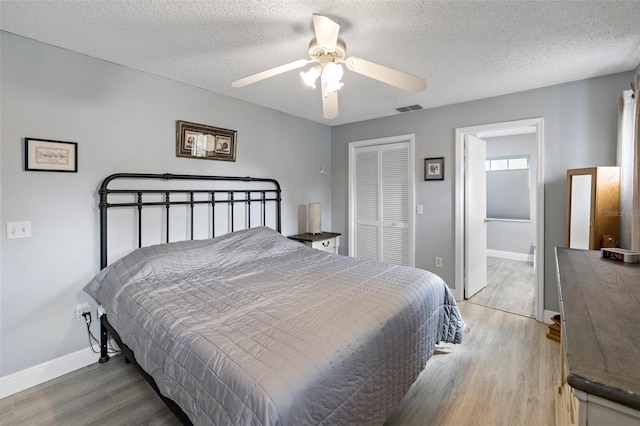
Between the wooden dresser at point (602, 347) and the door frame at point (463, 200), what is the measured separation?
1.91 metres

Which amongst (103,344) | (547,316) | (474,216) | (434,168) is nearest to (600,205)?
(547,316)

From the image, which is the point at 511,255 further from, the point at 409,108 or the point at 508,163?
the point at 409,108

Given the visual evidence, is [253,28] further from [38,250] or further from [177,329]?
[38,250]

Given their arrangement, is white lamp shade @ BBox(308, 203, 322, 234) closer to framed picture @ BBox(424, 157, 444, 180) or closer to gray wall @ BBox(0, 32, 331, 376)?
framed picture @ BBox(424, 157, 444, 180)

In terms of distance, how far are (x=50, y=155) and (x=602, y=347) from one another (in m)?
3.15

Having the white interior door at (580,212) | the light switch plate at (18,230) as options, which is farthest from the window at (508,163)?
the light switch plate at (18,230)

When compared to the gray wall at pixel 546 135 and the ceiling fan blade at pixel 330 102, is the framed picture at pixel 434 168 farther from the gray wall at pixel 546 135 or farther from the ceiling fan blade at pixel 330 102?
the ceiling fan blade at pixel 330 102

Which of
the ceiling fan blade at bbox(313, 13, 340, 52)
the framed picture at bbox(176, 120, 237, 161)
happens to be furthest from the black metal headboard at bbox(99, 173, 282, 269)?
the ceiling fan blade at bbox(313, 13, 340, 52)

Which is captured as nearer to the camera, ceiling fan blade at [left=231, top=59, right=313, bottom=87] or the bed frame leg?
ceiling fan blade at [left=231, top=59, right=313, bottom=87]

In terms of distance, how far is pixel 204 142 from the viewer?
3.09 meters

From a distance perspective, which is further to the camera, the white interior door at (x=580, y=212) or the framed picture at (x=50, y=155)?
the white interior door at (x=580, y=212)

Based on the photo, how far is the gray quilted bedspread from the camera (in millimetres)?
1116

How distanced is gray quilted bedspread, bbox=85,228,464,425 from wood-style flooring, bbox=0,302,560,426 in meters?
0.29

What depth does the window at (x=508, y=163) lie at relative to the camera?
5839 millimetres
